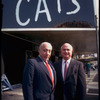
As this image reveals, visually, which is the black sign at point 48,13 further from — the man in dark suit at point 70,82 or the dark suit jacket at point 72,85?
the dark suit jacket at point 72,85

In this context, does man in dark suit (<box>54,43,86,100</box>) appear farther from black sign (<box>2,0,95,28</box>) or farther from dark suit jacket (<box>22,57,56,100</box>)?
black sign (<box>2,0,95,28</box>)

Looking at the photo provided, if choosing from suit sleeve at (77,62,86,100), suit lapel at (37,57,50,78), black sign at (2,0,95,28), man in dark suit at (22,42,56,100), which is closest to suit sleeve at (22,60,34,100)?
man in dark suit at (22,42,56,100)

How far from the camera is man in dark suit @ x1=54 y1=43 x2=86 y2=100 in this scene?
3600mm

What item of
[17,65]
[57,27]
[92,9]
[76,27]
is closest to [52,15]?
[57,27]

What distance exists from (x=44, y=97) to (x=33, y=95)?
0.73 ft

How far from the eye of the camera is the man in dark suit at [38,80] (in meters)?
3.20

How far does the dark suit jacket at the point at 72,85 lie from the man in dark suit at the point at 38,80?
28cm

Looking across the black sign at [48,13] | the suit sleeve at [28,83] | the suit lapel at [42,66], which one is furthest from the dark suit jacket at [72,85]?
the black sign at [48,13]

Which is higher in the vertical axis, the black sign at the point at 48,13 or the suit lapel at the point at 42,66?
the black sign at the point at 48,13

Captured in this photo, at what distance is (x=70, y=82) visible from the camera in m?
3.58

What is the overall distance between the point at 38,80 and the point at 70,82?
74 cm

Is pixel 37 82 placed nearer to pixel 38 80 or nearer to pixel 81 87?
pixel 38 80

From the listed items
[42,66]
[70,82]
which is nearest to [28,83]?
[42,66]

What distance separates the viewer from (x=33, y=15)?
815 cm
